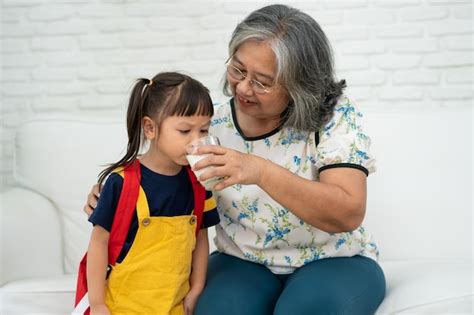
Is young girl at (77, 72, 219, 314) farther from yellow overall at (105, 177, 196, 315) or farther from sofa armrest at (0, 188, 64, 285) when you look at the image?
sofa armrest at (0, 188, 64, 285)

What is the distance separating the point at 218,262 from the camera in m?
2.09

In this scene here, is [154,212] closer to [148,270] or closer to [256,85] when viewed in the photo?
[148,270]

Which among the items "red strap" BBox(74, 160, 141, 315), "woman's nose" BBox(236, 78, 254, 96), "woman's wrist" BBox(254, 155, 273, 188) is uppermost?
"woman's nose" BBox(236, 78, 254, 96)

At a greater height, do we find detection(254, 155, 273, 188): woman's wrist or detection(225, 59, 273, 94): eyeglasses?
detection(225, 59, 273, 94): eyeglasses

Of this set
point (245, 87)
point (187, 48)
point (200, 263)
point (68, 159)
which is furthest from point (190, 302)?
point (187, 48)

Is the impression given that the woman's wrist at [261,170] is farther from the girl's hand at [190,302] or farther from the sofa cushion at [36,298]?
the sofa cushion at [36,298]

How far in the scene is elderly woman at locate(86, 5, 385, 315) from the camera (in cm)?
178

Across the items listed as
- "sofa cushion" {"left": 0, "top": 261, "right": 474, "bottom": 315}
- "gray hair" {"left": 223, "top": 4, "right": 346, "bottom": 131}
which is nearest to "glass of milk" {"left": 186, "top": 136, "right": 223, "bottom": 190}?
"gray hair" {"left": 223, "top": 4, "right": 346, "bottom": 131}

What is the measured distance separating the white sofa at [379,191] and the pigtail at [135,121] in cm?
75

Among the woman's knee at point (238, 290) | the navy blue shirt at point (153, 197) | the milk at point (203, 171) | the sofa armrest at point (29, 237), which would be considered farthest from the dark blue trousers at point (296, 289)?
the sofa armrest at point (29, 237)

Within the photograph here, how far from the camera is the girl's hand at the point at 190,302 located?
1.92 meters

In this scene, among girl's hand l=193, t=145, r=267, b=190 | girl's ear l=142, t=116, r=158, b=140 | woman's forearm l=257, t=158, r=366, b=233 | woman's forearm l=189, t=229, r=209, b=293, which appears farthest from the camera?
woman's forearm l=189, t=229, r=209, b=293

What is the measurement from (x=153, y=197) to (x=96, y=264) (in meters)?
0.23

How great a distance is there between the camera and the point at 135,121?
1.88 metres
